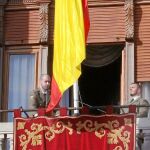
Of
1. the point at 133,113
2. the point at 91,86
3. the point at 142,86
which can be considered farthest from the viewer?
the point at 91,86

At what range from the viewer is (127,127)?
553 inches

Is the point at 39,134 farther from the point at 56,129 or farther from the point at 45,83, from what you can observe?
the point at 45,83

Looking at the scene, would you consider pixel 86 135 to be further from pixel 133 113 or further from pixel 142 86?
pixel 142 86

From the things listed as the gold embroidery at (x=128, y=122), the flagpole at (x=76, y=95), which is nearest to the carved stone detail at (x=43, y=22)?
the flagpole at (x=76, y=95)

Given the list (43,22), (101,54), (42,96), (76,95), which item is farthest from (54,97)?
(43,22)

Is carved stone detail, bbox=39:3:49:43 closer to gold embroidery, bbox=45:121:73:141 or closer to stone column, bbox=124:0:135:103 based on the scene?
stone column, bbox=124:0:135:103

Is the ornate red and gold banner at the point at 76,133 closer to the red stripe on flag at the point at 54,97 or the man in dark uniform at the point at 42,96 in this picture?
the man in dark uniform at the point at 42,96

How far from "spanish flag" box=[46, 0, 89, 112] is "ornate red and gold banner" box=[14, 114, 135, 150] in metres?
0.49

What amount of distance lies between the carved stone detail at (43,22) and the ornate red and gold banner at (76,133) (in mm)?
3158

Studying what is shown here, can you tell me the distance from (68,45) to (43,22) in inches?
122

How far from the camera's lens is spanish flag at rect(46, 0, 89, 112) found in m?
13.9

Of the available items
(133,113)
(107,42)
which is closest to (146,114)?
(133,113)

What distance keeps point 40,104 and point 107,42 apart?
3.06 metres

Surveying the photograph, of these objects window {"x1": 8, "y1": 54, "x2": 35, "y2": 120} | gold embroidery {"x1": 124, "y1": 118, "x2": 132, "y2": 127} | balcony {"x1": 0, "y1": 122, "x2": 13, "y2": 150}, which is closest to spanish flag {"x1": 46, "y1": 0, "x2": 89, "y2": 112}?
balcony {"x1": 0, "y1": 122, "x2": 13, "y2": 150}
